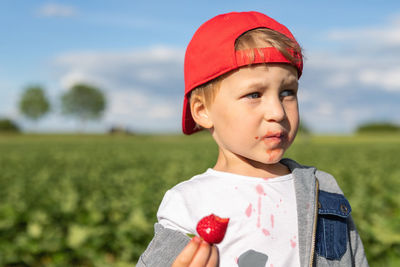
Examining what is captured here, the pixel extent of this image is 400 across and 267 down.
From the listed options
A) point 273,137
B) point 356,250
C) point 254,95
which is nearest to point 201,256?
point 273,137

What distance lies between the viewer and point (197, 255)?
144 cm

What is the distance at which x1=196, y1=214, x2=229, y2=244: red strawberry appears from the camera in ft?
4.79

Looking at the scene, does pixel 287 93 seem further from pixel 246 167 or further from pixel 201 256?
pixel 201 256

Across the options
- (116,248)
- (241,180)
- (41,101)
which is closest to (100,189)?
(116,248)

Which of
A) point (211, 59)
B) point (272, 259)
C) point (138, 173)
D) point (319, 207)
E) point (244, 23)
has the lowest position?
point (138, 173)

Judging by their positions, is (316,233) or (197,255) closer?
(197,255)

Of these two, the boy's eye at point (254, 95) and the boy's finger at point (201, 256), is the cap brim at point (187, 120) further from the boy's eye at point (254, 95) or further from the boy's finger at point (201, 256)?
the boy's finger at point (201, 256)

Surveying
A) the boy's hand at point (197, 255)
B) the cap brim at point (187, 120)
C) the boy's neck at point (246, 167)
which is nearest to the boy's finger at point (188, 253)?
the boy's hand at point (197, 255)

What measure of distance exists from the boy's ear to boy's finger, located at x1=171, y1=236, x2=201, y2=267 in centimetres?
46

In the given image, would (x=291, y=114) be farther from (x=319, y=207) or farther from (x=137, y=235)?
(x=137, y=235)

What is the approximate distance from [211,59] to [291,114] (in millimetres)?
365

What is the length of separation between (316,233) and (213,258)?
0.45 m

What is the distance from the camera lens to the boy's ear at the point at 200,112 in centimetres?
169

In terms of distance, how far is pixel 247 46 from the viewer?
155 cm
